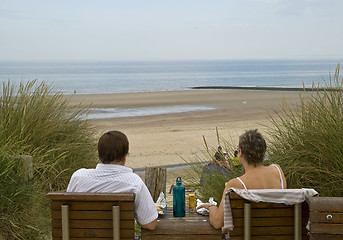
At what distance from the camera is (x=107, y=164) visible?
10.4 ft

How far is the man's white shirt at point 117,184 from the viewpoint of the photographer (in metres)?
3.17

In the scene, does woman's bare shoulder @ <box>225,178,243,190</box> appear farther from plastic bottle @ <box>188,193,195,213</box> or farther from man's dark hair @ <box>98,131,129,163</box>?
man's dark hair @ <box>98,131,129,163</box>

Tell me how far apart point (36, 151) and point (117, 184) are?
9.04ft

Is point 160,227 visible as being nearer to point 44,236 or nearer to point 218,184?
point 218,184

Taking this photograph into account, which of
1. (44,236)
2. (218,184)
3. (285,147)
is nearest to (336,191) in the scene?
(285,147)

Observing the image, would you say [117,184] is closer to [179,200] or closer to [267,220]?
[179,200]

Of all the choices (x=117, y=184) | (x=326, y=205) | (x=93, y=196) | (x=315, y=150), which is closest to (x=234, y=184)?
(x=326, y=205)

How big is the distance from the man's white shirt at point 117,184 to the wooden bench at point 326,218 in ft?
3.55

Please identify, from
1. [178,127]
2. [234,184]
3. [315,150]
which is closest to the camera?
[234,184]

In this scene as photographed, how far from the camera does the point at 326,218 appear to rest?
2.86 m

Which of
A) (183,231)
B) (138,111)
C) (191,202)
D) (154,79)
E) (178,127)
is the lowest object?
(178,127)

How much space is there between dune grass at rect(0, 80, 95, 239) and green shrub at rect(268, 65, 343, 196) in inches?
98.7

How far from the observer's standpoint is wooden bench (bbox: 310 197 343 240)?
284 cm

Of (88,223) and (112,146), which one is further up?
(112,146)
